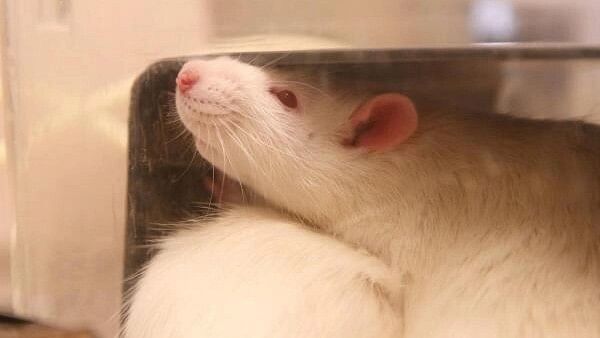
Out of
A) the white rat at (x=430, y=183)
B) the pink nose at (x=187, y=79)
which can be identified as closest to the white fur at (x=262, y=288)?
the white rat at (x=430, y=183)

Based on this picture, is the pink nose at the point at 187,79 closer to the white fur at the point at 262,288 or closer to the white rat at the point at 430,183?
the white rat at the point at 430,183

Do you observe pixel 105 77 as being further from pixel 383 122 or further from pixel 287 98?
pixel 383 122

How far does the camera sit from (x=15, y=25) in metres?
0.73

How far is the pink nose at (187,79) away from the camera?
67 cm

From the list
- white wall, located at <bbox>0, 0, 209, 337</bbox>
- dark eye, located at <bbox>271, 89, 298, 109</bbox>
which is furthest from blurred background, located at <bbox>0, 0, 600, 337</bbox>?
dark eye, located at <bbox>271, 89, 298, 109</bbox>

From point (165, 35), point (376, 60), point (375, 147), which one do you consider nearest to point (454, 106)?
point (375, 147)

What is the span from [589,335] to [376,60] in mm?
307

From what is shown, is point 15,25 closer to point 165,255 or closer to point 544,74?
point 165,255

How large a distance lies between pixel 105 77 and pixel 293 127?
20cm

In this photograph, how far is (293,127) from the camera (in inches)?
29.1

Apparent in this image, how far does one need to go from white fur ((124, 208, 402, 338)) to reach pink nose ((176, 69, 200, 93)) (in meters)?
0.17

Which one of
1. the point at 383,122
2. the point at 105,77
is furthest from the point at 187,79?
the point at 383,122

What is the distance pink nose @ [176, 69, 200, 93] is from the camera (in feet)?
2.20

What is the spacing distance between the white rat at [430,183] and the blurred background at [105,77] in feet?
0.17
